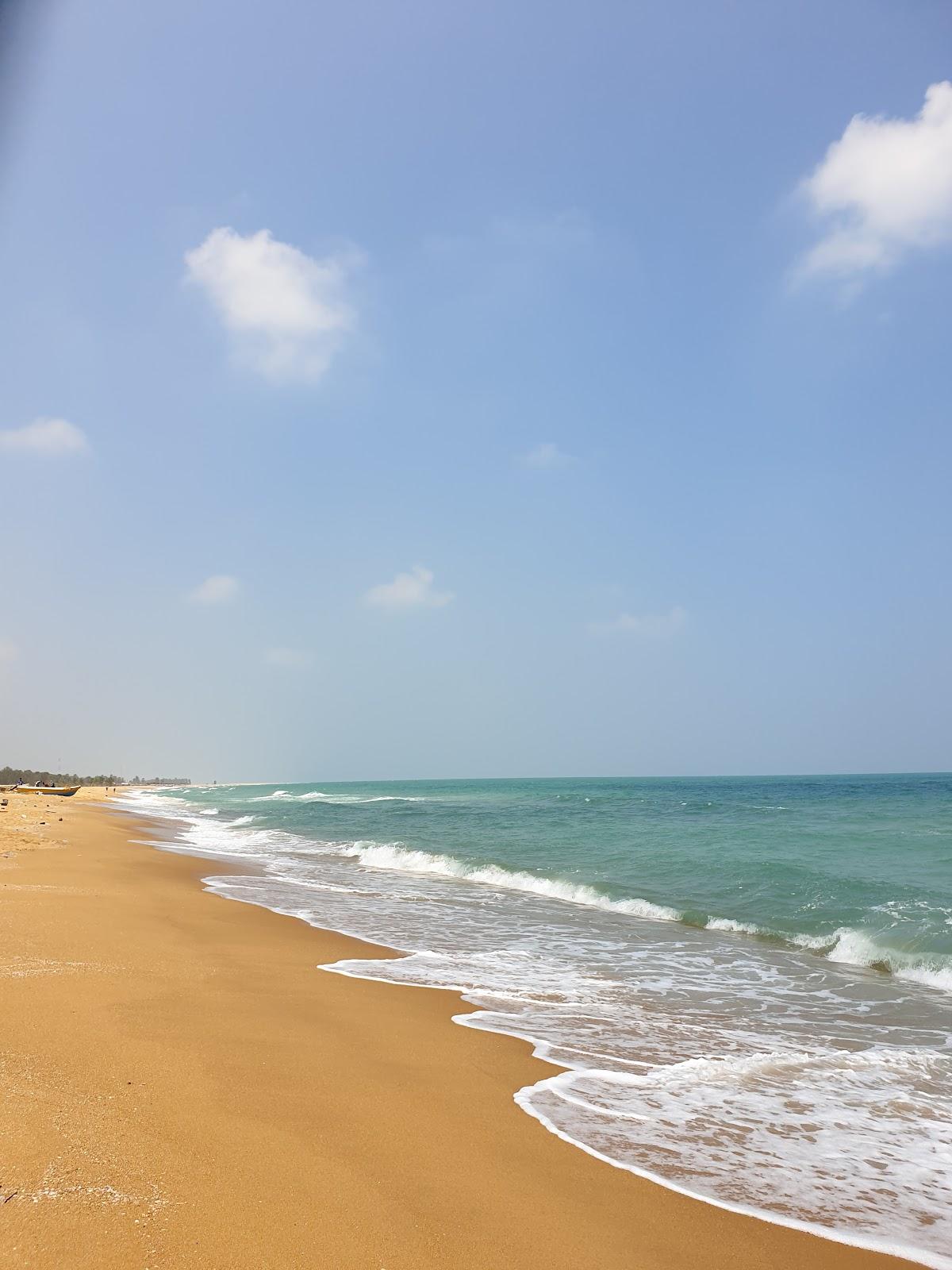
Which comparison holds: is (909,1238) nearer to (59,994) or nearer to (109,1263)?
(109,1263)

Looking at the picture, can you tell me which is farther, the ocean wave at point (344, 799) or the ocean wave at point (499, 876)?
the ocean wave at point (344, 799)

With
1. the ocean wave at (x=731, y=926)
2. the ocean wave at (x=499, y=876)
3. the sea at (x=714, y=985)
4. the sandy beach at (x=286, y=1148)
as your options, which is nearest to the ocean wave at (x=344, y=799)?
the ocean wave at (x=499, y=876)

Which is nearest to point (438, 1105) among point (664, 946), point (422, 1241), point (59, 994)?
point (422, 1241)

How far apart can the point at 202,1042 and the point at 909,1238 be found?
4.19 m

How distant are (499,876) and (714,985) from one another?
9.51 meters

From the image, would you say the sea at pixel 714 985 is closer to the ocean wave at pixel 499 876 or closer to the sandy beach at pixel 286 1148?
the ocean wave at pixel 499 876

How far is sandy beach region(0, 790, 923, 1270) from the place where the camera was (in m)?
2.86

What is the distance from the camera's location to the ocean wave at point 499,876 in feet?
45.2

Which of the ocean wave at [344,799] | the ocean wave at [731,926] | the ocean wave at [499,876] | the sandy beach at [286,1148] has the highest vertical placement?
the sandy beach at [286,1148]

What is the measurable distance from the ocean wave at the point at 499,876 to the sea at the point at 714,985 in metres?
0.08

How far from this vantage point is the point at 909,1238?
3.54 meters

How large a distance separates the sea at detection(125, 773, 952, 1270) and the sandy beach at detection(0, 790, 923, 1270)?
423 mm

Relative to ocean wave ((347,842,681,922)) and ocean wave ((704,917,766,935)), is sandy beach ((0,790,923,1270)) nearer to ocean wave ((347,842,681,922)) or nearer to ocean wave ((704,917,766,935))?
ocean wave ((704,917,766,935))

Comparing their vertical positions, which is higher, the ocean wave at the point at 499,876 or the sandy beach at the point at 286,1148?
the sandy beach at the point at 286,1148
